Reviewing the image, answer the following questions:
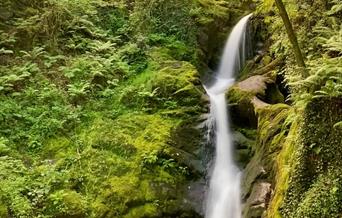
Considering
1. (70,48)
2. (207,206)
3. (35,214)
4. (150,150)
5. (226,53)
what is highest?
(226,53)

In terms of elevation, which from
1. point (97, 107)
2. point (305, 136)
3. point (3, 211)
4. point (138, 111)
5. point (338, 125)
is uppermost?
point (338, 125)

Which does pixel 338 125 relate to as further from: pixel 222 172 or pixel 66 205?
pixel 66 205

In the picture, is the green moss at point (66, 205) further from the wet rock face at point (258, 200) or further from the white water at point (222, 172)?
the wet rock face at point (258, 200)

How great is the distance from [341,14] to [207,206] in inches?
155

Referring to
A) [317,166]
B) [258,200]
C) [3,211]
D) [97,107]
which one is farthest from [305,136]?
[97,107]

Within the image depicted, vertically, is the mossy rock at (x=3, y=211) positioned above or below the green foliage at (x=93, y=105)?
below

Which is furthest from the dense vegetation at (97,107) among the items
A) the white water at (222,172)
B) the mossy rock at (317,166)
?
the mossy rock at (317,166)

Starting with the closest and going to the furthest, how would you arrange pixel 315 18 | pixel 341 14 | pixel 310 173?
pixel 310 173, pixel 341 14, pixel 315 18

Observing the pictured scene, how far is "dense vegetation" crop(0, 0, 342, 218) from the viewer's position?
4.88 meters

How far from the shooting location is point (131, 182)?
714 cm

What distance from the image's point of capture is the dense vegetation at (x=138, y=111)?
4.88m

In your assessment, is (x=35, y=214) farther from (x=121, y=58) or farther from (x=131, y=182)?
(x=121, y=58)

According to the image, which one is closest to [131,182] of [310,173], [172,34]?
[310,173]

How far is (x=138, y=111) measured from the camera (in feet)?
28.8
